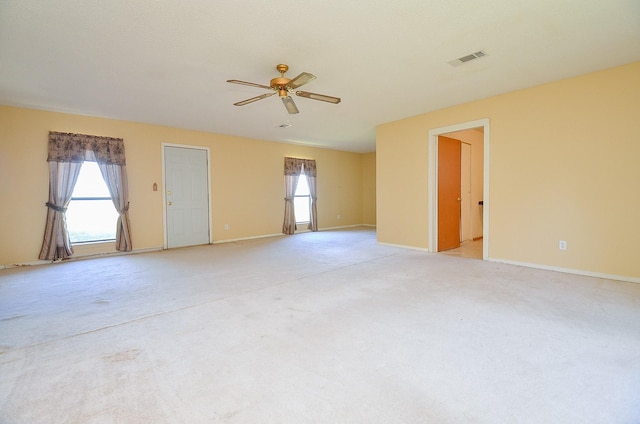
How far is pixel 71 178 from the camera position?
16.3 feet

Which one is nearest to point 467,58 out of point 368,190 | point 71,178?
point 71,178

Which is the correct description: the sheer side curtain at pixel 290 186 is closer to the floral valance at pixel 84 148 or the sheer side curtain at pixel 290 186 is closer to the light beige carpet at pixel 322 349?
the floral valance at pixel 84 148

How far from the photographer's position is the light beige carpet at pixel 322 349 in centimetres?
143

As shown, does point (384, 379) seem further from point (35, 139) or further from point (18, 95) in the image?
point (35, 139)

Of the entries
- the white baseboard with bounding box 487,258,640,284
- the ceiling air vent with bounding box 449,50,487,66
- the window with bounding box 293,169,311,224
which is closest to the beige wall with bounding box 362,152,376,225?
the window with bounding box 293,169,311,224

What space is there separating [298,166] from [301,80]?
210 inches

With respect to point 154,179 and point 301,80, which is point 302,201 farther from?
point 301,80

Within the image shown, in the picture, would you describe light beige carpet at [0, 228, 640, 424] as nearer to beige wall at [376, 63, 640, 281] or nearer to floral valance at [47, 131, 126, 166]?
beige wall at [376, 63, 640, 281]

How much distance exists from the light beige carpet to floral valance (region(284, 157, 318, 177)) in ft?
15.4

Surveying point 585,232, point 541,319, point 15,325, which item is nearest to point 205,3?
point 15,325

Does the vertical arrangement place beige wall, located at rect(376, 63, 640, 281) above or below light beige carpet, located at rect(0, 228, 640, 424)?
above

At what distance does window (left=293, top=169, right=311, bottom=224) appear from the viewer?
839 cm

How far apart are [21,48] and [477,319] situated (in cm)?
492

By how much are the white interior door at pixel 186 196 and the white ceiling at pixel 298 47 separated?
167 cm
